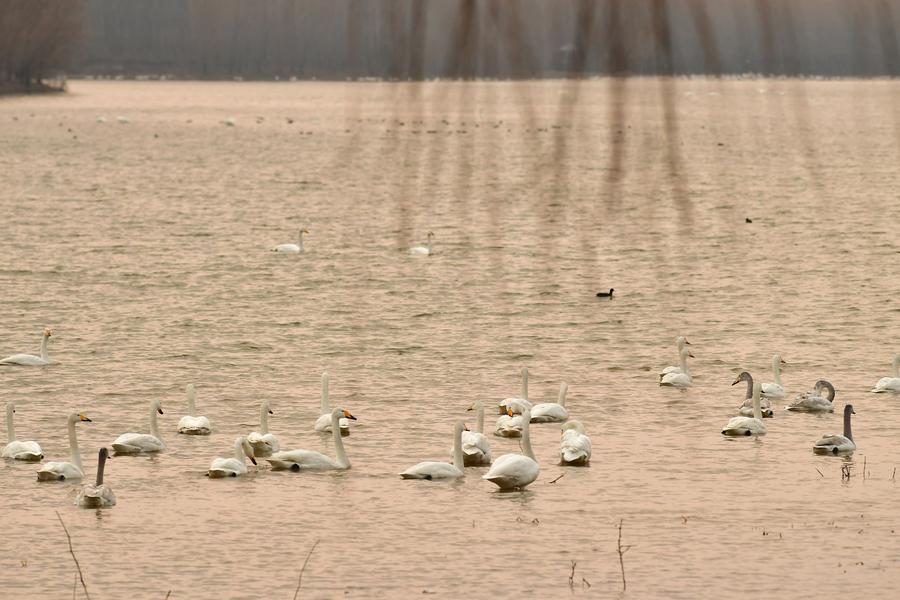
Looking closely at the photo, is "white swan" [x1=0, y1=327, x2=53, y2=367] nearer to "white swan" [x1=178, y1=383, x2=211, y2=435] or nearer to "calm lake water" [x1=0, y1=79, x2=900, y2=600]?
"calm lake water" [x1=0, y1=79, x2=900, y2=600]

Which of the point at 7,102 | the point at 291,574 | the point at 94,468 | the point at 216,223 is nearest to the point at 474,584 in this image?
the point at 291,574

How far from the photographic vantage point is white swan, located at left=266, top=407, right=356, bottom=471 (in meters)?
16.2

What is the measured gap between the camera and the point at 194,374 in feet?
73.0

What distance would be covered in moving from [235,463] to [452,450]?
2.52 meters

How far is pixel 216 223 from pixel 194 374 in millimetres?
26161

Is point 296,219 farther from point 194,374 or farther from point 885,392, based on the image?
point 885,392

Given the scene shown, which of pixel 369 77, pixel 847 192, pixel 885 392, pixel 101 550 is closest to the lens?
pixel 369 77

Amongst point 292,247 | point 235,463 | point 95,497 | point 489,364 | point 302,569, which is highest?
point 292,247

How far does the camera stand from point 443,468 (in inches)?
626

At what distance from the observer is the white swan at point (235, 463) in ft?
52.0

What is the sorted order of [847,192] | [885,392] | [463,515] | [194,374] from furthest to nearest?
[847,192], [194,374], [885,392], [463,515]

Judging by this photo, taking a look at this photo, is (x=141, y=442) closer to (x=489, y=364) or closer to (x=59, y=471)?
(x=59, y=471)

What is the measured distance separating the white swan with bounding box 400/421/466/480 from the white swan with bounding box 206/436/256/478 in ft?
5.57

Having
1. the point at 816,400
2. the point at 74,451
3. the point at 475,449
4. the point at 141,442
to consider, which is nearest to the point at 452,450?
the point at 475,449
